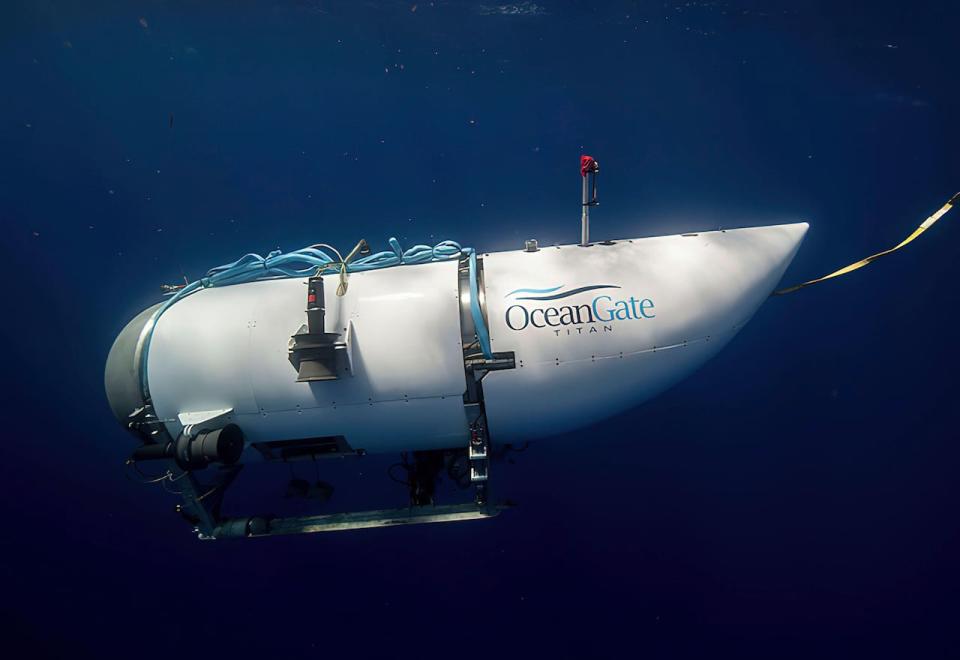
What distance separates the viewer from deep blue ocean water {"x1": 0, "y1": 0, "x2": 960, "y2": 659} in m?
2.54

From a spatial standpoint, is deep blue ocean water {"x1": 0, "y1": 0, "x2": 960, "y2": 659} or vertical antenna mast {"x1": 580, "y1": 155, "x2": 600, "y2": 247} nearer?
vertical antenna mast {"x1": 580, "y1": 155, "x2": 600, "y2": 247}

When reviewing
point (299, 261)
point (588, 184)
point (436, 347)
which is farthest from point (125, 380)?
point (588, 184)

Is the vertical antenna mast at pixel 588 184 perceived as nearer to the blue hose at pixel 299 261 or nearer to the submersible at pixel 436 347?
the submersible at pixel 436 347

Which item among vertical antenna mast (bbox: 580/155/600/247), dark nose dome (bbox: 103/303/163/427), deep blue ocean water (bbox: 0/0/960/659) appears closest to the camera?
vertical antenna mast (bbox: 580/155/600/247)

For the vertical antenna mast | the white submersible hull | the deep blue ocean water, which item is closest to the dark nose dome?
the white submersible hull

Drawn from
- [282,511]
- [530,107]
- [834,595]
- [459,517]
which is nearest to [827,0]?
[530,107]

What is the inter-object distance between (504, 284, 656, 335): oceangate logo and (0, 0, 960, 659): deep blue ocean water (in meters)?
1.03

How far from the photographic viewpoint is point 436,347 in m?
1.65

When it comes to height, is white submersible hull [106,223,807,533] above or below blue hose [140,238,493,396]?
below

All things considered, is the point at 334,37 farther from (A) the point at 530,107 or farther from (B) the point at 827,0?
(B) the point at 827,0

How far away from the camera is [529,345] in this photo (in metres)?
1.65

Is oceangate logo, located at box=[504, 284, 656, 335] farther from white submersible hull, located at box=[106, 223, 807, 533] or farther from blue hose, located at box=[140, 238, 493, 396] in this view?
blue hose, located at box=[140, 238, 493, 396]

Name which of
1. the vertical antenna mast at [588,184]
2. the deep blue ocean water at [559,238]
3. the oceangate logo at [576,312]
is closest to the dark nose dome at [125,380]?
the deep blue ocean water at [559,238]

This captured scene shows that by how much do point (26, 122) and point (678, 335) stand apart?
13.6ft
